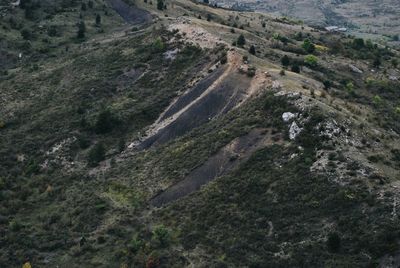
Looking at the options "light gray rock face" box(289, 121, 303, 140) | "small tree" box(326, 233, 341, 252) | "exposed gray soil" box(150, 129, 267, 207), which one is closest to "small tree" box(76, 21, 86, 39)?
"exposed gray soil" box(150, 129, 267, 207)

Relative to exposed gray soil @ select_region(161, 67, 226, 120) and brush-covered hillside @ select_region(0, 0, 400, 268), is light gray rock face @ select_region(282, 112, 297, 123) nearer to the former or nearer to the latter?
brush-covered hillside @ select_region(0, 0, 400, 268)

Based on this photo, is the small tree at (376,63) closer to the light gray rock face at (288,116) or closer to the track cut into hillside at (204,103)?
the track cut into hillside at (204,103)

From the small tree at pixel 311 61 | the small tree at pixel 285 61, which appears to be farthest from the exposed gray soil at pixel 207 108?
the small tree at pixel 311 61

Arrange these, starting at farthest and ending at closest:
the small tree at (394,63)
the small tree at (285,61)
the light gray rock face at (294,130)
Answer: the small tree at (394,63)
the small tree at (285,61)
the light gray rock face at (294,130)

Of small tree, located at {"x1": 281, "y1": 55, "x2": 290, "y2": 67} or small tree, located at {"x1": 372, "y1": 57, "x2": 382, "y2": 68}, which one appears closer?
small tree, located at {"x1": 281, "y1": 55, "x2": 290, "y2": 67}

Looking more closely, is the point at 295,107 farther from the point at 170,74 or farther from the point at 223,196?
the point at 170,74

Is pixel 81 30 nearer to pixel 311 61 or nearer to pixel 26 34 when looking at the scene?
pixel 26 34

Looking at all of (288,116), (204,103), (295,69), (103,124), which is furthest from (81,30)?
(288,116)
